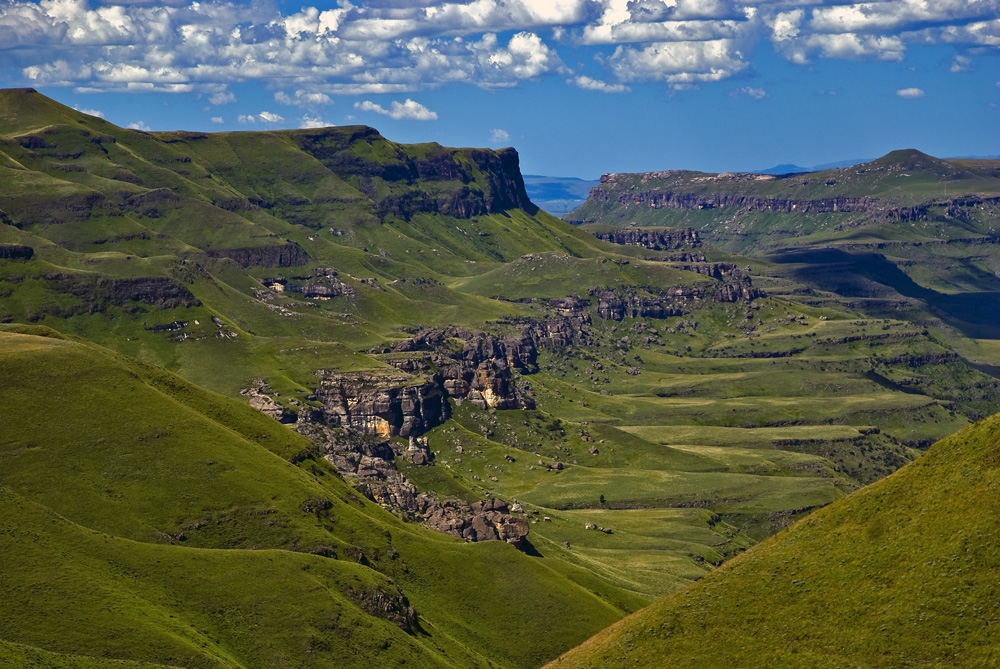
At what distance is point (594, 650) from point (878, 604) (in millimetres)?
39138

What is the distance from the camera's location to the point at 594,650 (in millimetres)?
170250

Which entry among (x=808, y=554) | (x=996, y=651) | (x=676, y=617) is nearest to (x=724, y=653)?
(x=676, y=617)

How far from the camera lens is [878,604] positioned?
506 feet

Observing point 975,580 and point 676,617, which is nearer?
point 975,580

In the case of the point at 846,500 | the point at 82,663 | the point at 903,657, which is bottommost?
the point at 82,663

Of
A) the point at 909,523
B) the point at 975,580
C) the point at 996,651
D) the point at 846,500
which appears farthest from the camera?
the point at 846,500

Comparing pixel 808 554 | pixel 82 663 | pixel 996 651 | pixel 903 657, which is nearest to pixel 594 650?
pixel 808 554

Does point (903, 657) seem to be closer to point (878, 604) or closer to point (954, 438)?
point (878, 604)

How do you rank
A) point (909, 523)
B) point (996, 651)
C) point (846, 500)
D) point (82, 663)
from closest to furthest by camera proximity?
point (996, 651) → point (909, 523) → point (846, 500) → point (82, 663)

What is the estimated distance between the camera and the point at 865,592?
516 ft

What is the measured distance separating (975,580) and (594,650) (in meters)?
51.3

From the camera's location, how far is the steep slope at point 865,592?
481 feet

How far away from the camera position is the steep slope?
14648cm

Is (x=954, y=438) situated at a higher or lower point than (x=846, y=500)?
higher
